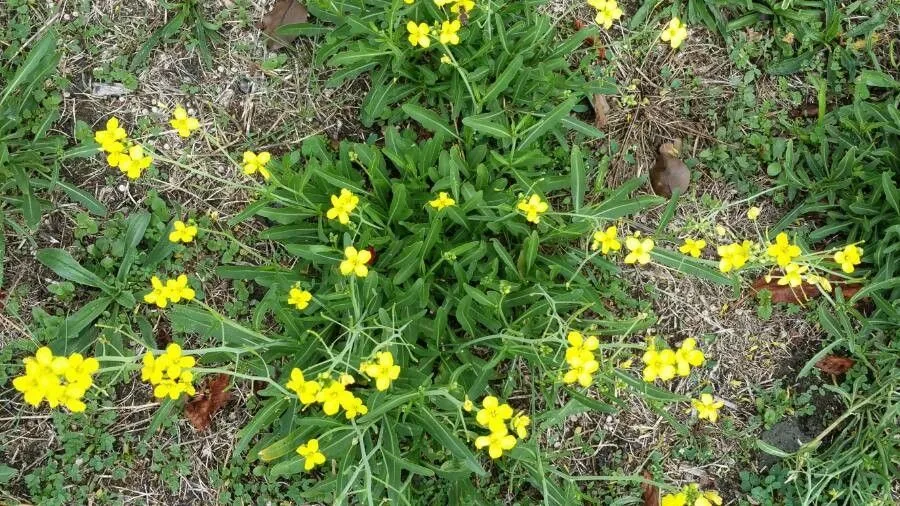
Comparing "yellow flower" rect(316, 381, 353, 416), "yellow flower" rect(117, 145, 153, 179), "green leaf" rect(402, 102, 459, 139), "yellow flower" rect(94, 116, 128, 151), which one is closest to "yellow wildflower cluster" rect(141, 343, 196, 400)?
"yellow flower" rect(316, 381, 353, 416)

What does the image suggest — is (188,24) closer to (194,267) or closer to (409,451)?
(194,267)

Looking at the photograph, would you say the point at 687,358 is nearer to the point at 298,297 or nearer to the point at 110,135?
the point at 298,297

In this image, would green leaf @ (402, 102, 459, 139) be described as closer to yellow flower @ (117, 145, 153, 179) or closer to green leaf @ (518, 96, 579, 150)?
green leaf @ (518, 96, 579, 150)

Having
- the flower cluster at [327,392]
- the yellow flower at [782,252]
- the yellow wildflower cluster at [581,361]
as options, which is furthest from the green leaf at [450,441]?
the yellow flower at [782,252]

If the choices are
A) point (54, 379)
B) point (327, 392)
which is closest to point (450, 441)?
point (327, 392)

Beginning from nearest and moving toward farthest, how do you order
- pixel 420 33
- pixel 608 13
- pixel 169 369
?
pixel 169 369, pixel 420 33, pixel 608 13

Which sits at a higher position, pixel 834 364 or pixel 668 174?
pixel 668 174
